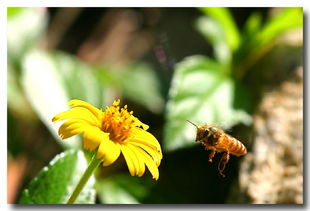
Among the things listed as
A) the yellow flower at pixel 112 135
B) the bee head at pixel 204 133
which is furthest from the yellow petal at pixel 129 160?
the bee head at pixel 204 133

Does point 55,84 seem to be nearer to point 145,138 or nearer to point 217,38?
point 217,38

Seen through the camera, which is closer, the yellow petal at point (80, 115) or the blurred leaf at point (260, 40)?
the yellow petal at point (80, 115)

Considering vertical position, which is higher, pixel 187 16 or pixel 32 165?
pixel 187 16
